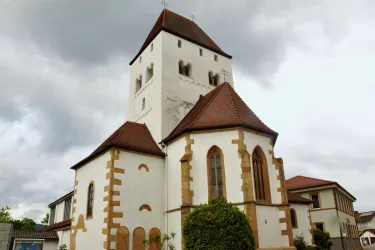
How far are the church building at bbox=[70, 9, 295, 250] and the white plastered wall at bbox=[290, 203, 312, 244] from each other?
828 centimetres

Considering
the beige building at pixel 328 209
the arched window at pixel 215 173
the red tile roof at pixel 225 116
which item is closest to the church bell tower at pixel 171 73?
the red tile roof at pixel 225 116

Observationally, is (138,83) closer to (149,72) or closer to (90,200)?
(149,72)

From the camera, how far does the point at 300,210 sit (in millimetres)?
25641

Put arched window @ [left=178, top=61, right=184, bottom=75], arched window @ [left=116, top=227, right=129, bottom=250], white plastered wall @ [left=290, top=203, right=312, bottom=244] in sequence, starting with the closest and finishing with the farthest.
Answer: arched window @ [left=116, top=227, right=129, bottom=250]
white plastered wall @ [left=290, top=203, right=312, bottom=244]
arched window @ [left=178, top=61, right=184, bottom=75]

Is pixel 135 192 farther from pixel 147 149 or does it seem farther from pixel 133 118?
pixel 133 118

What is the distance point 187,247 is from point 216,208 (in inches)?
78.0

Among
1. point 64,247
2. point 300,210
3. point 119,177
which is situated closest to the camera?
point 119,177

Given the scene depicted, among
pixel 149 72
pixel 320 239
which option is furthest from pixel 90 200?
pixel 320 239

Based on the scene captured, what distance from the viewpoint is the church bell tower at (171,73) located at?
23328 mm

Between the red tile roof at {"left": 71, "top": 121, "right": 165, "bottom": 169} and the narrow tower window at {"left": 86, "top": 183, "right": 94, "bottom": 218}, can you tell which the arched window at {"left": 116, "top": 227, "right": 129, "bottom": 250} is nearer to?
the narrow tower window at {"left": 86, "top": 183, "right": 94, "bottom": 218}

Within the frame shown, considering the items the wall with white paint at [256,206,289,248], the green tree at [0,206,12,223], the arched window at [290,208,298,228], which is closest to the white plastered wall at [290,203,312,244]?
the arched window at [290,208,298,228]

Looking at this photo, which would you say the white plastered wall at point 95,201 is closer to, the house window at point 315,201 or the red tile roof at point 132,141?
the red tile roof at point 132,141

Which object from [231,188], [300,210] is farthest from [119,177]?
[300,210]

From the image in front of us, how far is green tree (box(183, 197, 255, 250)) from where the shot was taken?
520 inches
